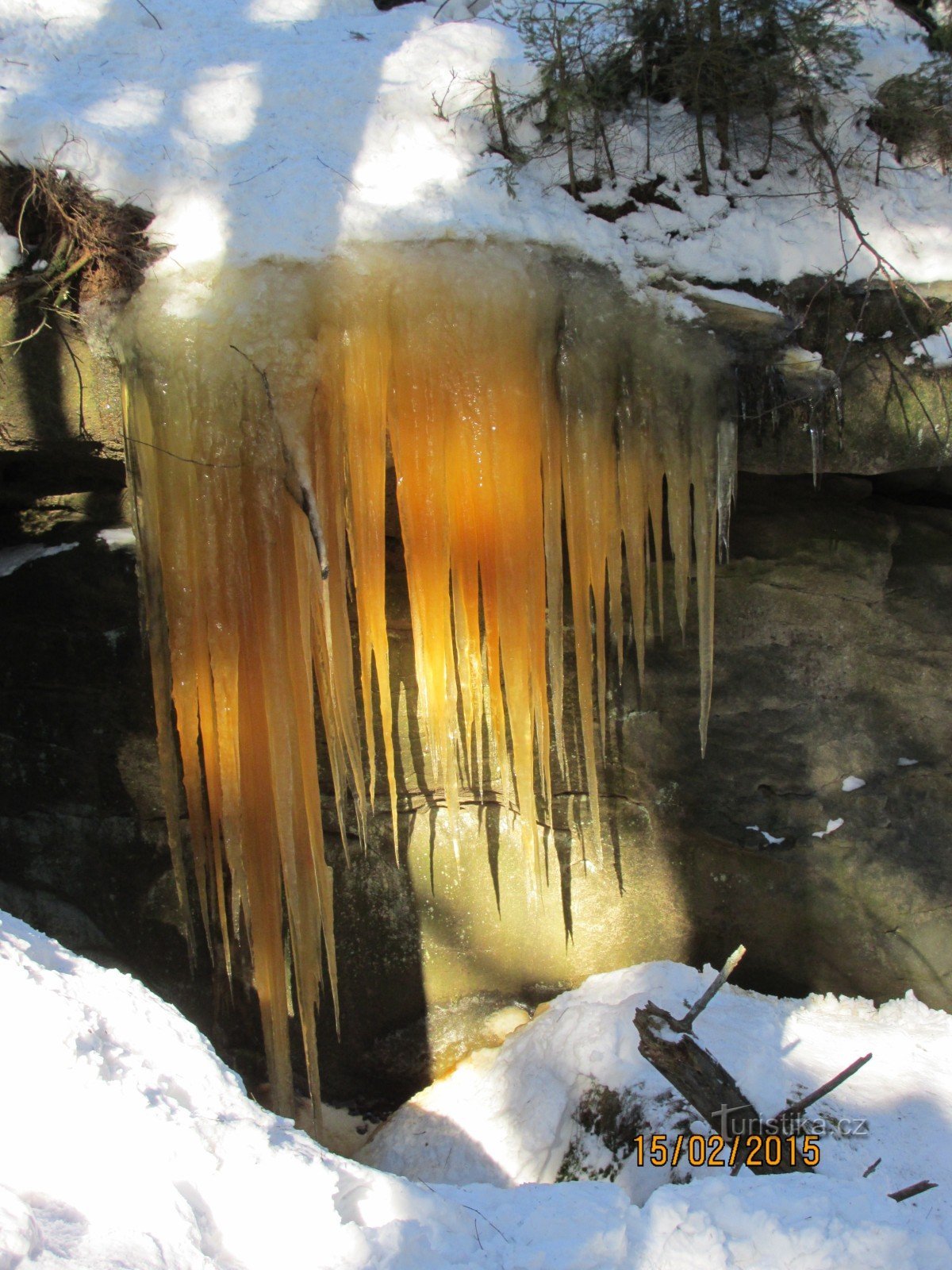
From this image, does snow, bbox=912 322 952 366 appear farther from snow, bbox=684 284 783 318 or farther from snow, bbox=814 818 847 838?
snow, bbox=814 818 847 838

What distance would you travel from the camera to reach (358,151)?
3.46 metres

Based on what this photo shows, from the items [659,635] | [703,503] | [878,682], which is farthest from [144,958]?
[878,682]

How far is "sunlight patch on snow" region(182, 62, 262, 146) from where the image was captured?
3432mm

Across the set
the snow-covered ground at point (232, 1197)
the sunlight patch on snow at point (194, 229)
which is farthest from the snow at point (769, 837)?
the sunlight patch on snow at point (194, 229)

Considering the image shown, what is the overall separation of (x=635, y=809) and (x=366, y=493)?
6.95 ft

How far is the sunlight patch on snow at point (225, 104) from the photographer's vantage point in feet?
11.3

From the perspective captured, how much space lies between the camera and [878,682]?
13.7ft

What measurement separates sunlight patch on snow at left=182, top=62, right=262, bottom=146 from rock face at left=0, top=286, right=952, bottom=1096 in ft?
4.61

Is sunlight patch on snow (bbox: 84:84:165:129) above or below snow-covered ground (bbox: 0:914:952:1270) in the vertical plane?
→ above

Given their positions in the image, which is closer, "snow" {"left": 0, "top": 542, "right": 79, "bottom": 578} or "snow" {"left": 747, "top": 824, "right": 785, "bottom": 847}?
"snow" {"left": 0, "top": 542, "right": 79, "bottom": 578}

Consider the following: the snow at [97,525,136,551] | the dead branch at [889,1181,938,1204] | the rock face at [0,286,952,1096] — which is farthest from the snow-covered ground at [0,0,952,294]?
the dead branch at [889,1181,938,1204]

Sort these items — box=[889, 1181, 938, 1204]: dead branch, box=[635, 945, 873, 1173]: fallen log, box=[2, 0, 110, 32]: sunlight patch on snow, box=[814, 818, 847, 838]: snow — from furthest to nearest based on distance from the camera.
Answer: box=[814, 818, 847, 838]: snow, box=[2, 0, 110, 32]: sunlight patch on snow, box=[635, 945, 873, 1173]: fallen log, box=[889, 1181, 938, 1204]: dead branch

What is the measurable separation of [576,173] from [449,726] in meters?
2.17

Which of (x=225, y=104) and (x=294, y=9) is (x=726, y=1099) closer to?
(x=225, y=104)
